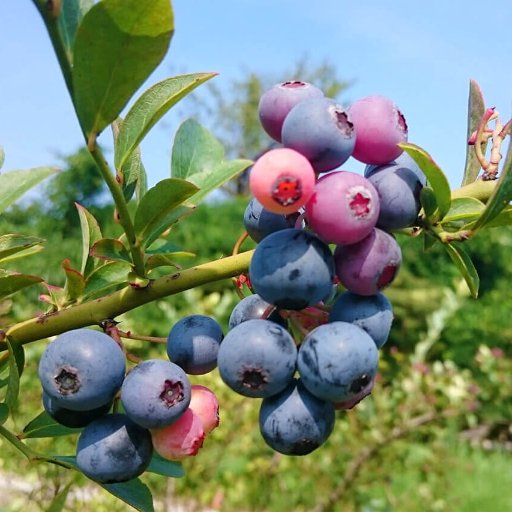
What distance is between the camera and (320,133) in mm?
709

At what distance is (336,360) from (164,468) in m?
0.38

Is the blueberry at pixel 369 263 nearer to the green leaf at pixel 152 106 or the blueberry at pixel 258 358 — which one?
the blueberry at pixel 258 358

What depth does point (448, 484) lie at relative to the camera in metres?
4.64

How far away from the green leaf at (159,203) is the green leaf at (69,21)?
17 cm

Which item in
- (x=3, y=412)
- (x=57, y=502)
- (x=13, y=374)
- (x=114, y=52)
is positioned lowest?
(x=57, y=502)

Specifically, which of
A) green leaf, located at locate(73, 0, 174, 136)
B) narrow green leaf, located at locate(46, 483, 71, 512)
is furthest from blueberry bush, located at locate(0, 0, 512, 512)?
narrow green leaf, located at locate(46, 483, 71, 512)

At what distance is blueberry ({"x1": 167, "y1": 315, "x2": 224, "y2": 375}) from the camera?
82cm

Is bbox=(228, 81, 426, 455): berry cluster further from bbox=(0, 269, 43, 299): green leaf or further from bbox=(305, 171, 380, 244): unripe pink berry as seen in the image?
bbox=(0, 269, 43, 299): green leaf

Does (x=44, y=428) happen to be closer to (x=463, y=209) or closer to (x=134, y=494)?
(x=134, y=494)

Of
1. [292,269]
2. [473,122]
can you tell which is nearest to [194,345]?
[292,269]

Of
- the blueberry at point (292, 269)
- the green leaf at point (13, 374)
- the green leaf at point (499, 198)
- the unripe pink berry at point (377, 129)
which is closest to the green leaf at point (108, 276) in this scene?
the green leaf at point (13, 374)

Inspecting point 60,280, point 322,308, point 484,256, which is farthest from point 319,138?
point 484,256

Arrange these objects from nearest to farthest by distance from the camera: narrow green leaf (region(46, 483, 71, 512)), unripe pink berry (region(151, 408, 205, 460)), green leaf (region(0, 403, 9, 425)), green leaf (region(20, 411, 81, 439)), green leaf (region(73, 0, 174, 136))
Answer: green leaf (region(73, 0, 174, 136)) → unripe pink berry (region(151, 408, 205, 460)) → green leaf (region(0, 403, 9, 425)) → green leaf (region(20, 411, 81, 439)) → narrow green leaf (region(46, 483, 71, 512))

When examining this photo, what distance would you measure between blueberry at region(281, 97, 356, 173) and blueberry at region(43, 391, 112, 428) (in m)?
0.37
